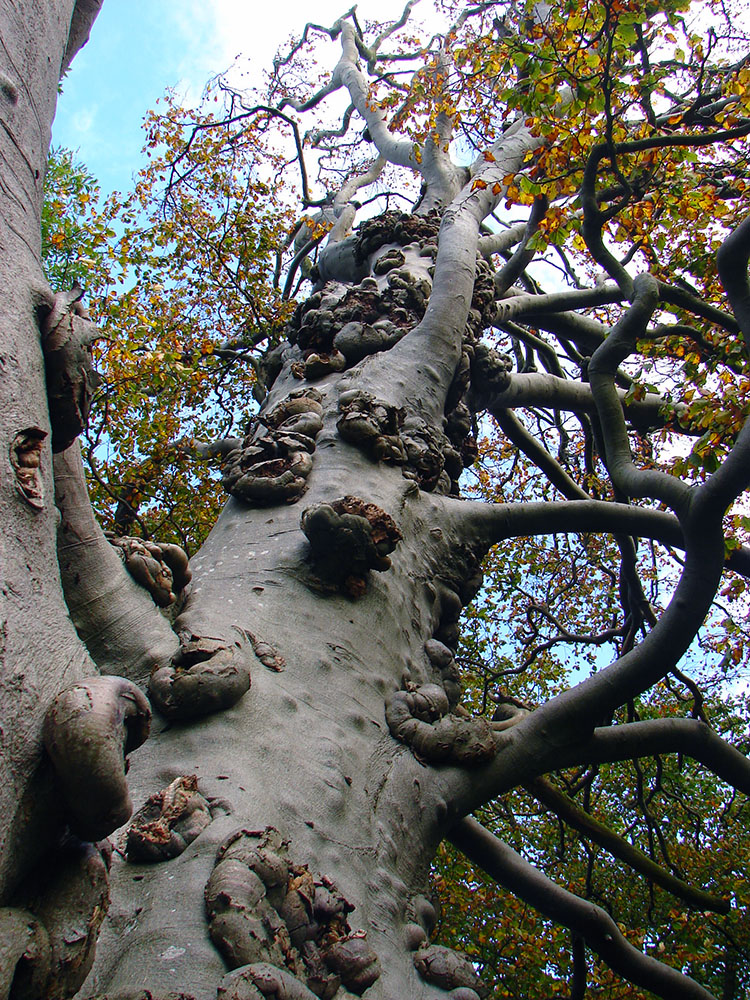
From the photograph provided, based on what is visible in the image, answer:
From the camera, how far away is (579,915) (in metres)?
2.52

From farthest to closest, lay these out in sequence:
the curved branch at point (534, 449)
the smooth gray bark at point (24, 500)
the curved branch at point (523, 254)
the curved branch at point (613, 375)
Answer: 1. the curved branch at point (534, 449)
2. the curved branch at point (523, 254)
3. the curved branch at point (613, 375)
4. the smooth gray bark at point (24, 500)

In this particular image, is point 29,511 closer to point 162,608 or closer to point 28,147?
point 28,147

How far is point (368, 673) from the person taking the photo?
6.02 ft

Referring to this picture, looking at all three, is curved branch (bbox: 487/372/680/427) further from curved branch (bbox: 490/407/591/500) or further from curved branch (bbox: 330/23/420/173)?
curved branch (bbox: 330/23/420/173)

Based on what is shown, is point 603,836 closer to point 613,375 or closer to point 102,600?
point 613,375

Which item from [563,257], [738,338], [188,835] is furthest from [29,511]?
[563,257]

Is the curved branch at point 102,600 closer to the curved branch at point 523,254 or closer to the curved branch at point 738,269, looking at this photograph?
the curved branch at point 738,269

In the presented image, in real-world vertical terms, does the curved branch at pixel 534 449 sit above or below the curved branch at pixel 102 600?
above

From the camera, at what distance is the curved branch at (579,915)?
2.41 meters

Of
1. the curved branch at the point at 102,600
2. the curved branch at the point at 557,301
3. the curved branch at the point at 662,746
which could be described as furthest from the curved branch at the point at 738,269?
the curved branch at the point at 102,600

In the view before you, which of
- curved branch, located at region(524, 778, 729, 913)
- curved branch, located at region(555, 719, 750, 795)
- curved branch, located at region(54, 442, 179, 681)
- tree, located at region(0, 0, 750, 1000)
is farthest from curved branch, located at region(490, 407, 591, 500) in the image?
curved branch, located at region(54, 442, 179, 681)

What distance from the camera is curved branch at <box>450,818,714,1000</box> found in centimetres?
241

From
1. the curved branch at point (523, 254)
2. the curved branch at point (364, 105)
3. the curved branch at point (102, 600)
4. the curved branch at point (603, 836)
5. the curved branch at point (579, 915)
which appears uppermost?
the curved branch at point (364, 105)

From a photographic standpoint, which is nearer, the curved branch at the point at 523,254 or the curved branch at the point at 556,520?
the curved branch at the point at 556,520
